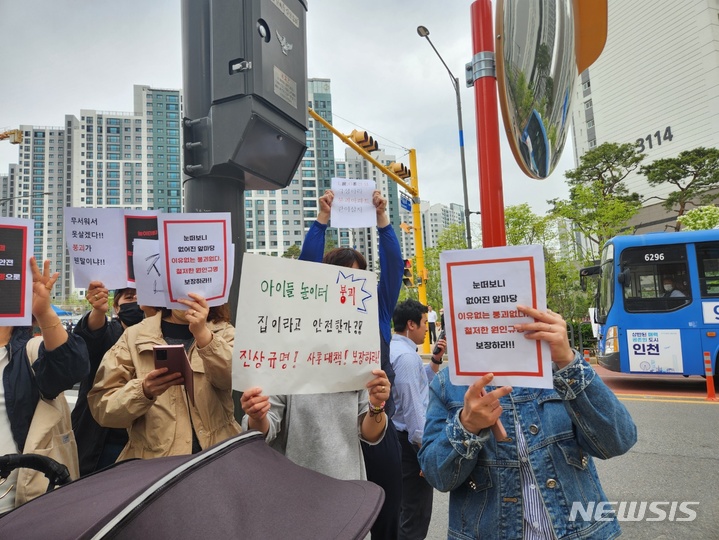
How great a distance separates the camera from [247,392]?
167cm

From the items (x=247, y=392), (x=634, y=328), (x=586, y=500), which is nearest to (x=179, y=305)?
(x=247, y=392)

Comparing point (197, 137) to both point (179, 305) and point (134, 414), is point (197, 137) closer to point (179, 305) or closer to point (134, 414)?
point (179, 305)

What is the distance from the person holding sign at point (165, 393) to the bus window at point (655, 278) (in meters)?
9.82

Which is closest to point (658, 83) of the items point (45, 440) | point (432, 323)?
point (432, 323)

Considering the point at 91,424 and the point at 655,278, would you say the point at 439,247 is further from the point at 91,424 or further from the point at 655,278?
the point at 91,424

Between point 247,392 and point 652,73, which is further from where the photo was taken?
point 652,73

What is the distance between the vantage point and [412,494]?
10.9 ft

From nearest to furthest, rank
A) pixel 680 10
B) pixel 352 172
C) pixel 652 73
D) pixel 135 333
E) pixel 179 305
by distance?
1. pixel 179 305
2. pixel 135 333
3. pixel 680 10
4. pixel 652 73
5. pixel 352 172

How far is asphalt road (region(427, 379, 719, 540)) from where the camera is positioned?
12.6ft

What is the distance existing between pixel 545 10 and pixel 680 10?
53.9 metres

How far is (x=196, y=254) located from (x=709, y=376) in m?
10.0

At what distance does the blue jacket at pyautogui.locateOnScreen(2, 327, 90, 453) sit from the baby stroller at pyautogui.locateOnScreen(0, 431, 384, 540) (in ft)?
3.97

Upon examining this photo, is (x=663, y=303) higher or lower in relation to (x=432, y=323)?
higher

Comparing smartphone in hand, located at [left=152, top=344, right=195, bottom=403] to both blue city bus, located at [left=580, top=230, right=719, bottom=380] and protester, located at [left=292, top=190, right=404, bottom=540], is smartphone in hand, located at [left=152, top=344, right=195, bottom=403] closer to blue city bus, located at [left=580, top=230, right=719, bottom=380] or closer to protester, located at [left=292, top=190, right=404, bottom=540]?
protester, located at [left=292, top=190, right=404, bottom=540]
